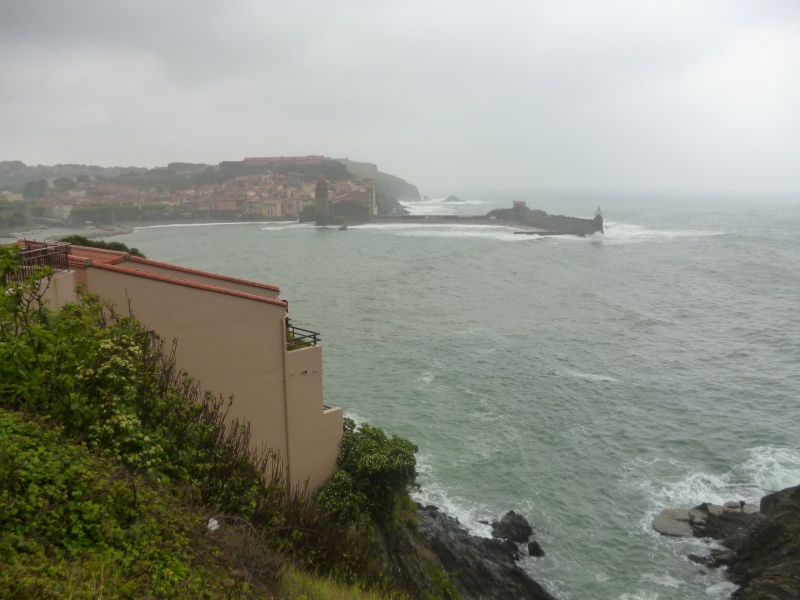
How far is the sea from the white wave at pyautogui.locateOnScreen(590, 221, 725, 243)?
1951 cm

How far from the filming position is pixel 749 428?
1509 centimetres

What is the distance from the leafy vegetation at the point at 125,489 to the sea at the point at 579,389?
5.58 metres

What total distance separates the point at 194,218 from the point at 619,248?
5660cm

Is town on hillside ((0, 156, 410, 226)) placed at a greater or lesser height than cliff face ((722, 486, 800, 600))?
greater

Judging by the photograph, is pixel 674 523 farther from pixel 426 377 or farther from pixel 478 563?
pixel 426 377

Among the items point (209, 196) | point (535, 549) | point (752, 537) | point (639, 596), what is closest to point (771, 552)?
point (752, 537)

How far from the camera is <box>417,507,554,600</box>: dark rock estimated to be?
9.23 m

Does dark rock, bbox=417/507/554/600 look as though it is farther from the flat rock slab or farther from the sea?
the flat rock slab

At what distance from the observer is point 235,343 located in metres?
7.80

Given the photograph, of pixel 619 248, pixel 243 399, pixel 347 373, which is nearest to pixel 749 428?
pixel 347 373

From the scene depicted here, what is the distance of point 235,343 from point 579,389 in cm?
1209

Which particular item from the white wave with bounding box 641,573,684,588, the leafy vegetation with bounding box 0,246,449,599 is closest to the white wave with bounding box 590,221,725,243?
the white wave with bounding box 641,573,684,588

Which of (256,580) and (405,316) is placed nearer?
(256,580)

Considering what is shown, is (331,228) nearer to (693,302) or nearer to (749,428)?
(693,302)
